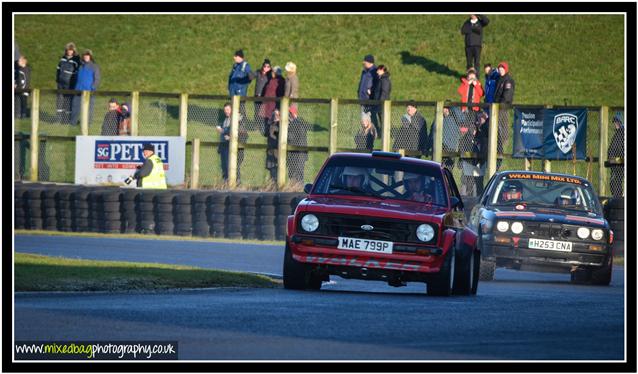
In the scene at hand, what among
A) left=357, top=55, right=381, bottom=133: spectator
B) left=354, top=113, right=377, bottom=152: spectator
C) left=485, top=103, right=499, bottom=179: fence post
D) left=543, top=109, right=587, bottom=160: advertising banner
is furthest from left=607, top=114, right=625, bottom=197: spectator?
left=357, top=55, right=381, bottom=133: spectator

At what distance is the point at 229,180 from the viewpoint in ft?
92.7

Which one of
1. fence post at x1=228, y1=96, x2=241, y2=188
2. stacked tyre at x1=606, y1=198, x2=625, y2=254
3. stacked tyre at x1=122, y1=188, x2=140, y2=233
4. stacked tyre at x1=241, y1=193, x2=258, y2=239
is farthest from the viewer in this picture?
fence post at x1=228, y1=96, x2=241, y2=188

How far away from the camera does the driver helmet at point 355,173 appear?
51.7ft

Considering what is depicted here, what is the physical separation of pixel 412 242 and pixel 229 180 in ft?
45.4

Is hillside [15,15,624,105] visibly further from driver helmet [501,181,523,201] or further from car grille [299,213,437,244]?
car grille [299,213,437,244]

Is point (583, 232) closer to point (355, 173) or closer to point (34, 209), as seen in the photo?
point (355, 173)

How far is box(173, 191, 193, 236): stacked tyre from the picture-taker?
2542 centimetres

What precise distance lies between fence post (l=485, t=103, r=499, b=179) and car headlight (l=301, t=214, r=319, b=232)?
12549 millimetres

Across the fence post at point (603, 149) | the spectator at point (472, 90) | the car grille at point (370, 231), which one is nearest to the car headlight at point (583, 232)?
the car grille at point (370, 231)

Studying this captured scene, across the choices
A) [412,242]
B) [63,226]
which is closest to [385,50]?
[63,226]

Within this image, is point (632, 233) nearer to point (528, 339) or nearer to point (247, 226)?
point (247, 226)

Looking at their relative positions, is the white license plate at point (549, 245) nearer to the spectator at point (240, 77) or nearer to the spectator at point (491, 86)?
the spectator at point (491, 86)

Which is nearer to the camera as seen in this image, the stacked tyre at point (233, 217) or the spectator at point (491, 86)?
the stacked tyre at point (233, 217)

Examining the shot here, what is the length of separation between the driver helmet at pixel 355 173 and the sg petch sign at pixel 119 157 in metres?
13.0
